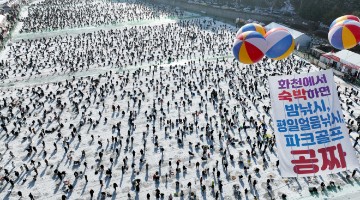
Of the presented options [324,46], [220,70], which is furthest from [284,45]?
[324,46]

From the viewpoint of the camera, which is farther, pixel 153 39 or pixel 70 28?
pixel 70 28

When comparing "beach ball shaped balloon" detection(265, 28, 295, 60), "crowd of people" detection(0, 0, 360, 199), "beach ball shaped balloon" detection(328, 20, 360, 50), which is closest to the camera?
"beach ball shaped balloon" detection(265, 28, 295, 60)

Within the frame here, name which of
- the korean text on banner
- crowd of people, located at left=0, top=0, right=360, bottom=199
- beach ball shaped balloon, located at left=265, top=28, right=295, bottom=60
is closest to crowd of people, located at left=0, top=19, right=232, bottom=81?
crowd of people, located at left=0, top=0, right=360, bottom=199

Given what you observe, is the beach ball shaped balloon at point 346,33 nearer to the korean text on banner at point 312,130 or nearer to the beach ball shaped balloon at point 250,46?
the beach ball shaped balloon at point 250,46

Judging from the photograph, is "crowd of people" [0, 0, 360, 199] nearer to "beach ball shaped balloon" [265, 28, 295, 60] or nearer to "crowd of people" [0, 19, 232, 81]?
"crowd of people" [0, 19, 232, 81]

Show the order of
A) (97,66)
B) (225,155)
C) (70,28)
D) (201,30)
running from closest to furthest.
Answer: (225,155)
(97,66)
(201,30)
(70,28)

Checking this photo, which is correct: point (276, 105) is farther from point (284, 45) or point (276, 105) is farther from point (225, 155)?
point (225, 155)

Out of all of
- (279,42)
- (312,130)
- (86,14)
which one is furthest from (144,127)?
(86,14)
